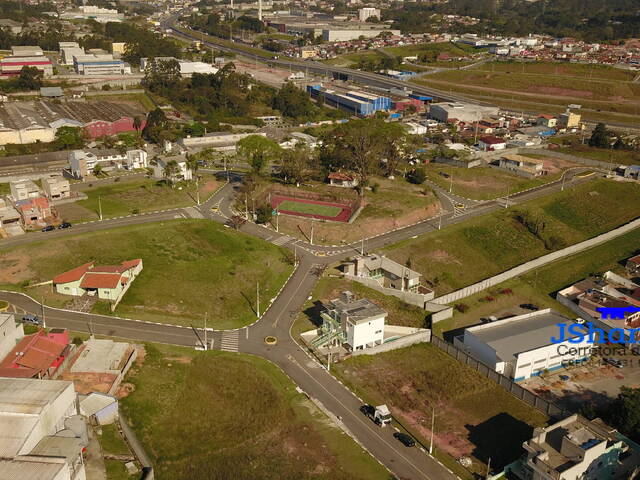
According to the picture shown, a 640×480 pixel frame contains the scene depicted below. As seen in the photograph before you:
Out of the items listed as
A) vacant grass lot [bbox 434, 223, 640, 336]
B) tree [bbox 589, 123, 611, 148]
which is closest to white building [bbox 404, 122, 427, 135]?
tree [bbox 589, 123, 611, 148]

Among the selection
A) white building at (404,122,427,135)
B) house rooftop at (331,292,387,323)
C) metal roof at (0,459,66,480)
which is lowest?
house rooftop at (331,292,387,323)

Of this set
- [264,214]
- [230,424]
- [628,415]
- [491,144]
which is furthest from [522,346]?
[491,144]

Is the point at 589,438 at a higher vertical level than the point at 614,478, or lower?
higher

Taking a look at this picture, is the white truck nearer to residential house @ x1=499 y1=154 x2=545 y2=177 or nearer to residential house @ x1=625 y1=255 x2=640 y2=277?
residential house @ x1=625 y1=255 x2=640 y2=277

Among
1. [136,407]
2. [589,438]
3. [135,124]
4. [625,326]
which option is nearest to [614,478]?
[589,438]

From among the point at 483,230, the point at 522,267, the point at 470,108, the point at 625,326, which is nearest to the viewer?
the point at 625,326

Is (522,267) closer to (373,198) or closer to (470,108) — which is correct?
(373,198)

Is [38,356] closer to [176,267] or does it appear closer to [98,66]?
[176,267]
